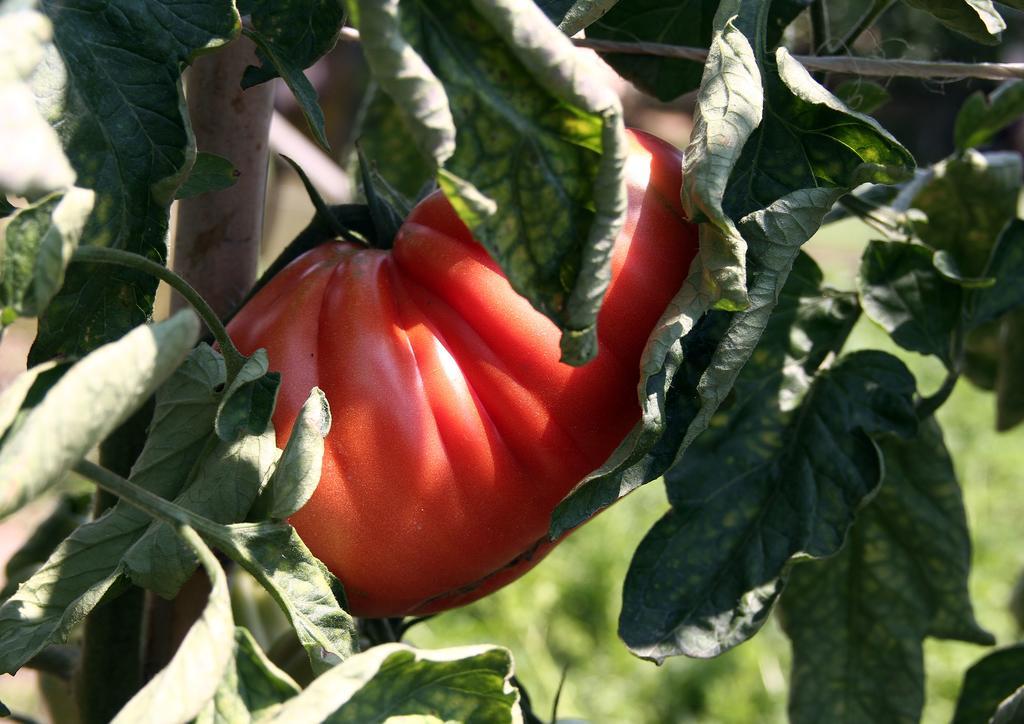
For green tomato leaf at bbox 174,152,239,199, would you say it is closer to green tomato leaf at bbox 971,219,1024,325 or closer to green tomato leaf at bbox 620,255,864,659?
green tomato leaf at bbox 620,255,864,659

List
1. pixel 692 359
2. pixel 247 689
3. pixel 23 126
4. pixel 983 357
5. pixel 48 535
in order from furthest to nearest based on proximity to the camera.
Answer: pixel 983 357
pixel 48 535
pixel 692 359
pixel 247 689
pixel 23 126

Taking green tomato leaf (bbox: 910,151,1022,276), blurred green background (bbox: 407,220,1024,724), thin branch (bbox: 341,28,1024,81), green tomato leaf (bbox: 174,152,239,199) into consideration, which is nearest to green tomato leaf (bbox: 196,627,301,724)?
green tomato leaf (bbox: 174,152,239,199)

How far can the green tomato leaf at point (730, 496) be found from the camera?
611mm

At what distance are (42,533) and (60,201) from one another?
0.57 m

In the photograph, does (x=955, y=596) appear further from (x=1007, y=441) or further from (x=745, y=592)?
(x=1007, y=441)

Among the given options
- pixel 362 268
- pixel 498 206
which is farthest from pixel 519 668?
pixel 498 206

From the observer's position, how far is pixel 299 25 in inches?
20.3

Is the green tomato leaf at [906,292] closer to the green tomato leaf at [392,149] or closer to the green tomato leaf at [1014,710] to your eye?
the green tomato leaf at [1014,710]

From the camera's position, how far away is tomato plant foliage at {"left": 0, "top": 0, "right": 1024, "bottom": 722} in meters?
0.39

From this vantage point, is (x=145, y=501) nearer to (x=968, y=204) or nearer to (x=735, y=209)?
(x=735, y=209)

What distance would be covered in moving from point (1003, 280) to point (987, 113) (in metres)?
0.14

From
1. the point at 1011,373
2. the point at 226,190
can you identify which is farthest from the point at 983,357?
the point at 226,190

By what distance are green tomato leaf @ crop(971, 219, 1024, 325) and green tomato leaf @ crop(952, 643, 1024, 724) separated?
8.3 inches

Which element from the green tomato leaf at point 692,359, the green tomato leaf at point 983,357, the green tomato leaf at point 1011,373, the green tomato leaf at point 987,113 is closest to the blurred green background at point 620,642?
the green tomato leaf at point 983,357
